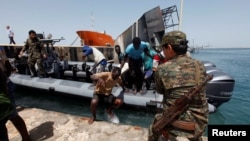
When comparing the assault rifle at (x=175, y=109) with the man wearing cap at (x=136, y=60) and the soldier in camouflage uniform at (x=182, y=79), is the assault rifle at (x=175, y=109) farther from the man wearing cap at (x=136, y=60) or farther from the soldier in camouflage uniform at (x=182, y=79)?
the man wearing cap at (x=136, y=60)

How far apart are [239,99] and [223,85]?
3.37 m

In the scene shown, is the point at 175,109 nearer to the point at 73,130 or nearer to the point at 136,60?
the point at 73,130

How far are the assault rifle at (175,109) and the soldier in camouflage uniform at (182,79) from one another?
3 cm

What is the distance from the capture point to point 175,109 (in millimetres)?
1592

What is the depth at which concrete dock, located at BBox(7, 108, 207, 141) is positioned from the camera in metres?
2.77

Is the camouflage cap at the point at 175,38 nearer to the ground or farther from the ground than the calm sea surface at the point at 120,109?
farther from the ground

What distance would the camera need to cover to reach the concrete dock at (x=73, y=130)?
277cm

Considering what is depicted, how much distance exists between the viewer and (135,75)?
16.9ft

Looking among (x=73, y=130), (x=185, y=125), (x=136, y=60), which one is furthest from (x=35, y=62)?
(x=185, y=125)

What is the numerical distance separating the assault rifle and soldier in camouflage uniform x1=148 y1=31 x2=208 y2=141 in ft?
0.11

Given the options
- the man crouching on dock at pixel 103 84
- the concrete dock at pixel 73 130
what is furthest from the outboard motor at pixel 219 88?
the man crouching on dock at pixel 103 84

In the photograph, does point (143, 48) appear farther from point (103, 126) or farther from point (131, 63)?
point (103, 126)

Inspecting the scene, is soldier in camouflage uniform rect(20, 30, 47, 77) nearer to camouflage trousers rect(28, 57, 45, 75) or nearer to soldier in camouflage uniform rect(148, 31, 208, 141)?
camouflage trousers rect(28, 57, 45, 75)

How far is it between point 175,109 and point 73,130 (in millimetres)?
1939
